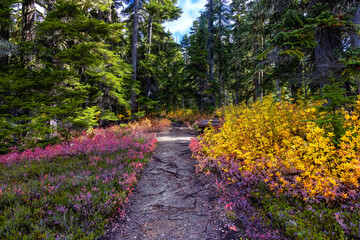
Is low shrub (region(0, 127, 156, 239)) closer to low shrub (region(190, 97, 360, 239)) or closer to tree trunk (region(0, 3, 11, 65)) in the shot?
low shrub (region(190, 97, 360, 239))

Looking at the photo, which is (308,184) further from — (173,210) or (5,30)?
(5,30)

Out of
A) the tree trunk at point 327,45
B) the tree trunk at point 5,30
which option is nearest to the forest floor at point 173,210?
the tree trunk at point 327,45

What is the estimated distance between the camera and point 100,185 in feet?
12.9

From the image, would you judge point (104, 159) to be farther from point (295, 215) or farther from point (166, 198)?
point (295, 215)

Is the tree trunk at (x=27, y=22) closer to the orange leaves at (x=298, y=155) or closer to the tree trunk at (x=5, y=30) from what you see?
the tree trunk at (x=5, y=30)

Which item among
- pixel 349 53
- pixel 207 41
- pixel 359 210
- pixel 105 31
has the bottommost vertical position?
pixel 359 210

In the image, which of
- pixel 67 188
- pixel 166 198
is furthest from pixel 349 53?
pixel 67 188

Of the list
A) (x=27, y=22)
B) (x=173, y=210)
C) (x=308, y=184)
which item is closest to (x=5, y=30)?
(x=27, y=22)

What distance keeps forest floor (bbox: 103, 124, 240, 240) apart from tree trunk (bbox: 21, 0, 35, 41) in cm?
1000

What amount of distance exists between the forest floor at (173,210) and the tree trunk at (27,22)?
10.0 metres

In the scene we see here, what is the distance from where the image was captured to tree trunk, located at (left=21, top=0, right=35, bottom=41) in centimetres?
855

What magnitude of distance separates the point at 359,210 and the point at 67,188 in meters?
5.65

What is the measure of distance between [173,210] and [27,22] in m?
12.2

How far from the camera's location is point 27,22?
8.57m
